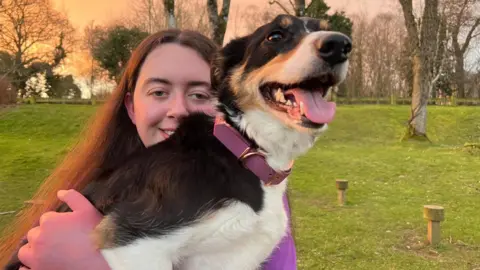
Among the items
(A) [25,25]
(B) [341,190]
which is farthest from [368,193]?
(A) [25,25]

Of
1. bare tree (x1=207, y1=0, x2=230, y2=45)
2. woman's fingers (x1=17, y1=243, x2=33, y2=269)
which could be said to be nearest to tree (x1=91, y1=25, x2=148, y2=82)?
bare tree (x1=207, y1=0, x2=230, y2=45)

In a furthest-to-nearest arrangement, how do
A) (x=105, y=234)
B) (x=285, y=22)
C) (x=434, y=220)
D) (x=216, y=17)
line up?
1. (x=216, y=17)
2. (x=434, y=220)
3. (x=285, y=22)
4. (x=105, y=234)

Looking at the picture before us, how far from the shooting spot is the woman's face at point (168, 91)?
2.54 metres

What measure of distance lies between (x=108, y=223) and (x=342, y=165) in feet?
37.8

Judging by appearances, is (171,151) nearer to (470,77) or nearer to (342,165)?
(342,165)

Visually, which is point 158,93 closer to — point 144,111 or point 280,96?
point 144,111

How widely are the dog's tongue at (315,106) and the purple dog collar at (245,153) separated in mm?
278

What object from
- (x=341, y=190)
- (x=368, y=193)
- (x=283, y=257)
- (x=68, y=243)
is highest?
(x=68, y=243)

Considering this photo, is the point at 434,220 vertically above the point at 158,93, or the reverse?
the point at 158,93

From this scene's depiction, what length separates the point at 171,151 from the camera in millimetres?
1979

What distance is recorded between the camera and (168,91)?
258 cm

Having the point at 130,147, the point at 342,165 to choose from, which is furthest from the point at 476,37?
the point at 130,147

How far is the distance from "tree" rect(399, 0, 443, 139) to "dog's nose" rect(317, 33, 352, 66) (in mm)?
17397

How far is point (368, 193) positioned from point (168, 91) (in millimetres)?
8306
